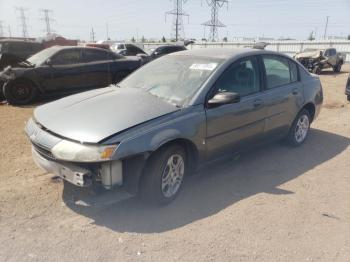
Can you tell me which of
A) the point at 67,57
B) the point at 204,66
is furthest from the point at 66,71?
the point at 204,66

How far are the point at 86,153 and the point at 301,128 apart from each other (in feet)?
13.0

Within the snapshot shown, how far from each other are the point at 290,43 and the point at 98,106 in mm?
33974

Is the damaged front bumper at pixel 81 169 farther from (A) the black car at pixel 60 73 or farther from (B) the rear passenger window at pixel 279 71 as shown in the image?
(A) the black car at pixel 60 73

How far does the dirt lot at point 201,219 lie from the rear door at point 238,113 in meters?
0.51

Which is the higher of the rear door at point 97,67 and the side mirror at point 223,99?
the side mirror at point 223,99

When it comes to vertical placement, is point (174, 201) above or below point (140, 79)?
below

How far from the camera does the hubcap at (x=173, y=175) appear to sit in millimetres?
3585

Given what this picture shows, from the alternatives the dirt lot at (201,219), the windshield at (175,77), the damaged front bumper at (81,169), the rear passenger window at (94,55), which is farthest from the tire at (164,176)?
the rear passenger window at (94,55)

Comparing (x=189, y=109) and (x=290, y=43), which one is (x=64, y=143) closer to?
(x=189, y=109)

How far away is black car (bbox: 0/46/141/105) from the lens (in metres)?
8.70

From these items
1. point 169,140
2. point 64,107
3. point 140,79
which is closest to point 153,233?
point 169,140

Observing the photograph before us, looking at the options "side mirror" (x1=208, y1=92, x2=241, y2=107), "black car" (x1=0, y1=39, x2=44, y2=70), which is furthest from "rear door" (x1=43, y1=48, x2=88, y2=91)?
"side mirror" (x1=208, y1=92, x2=241, y2=107)

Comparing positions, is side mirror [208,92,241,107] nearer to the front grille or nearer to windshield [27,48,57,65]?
the front grille

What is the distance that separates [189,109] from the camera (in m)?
3.69
